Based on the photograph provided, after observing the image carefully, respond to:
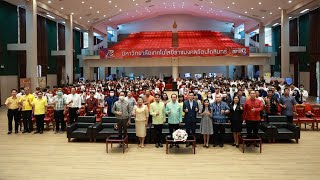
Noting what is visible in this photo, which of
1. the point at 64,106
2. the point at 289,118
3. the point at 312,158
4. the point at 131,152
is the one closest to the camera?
the point at 312,158

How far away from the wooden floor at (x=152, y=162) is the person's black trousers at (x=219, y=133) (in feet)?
1.09

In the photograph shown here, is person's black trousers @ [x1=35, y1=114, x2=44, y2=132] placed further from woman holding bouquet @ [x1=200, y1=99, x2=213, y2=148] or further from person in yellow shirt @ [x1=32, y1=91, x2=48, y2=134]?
woman holding bouquet @ [x1=200, y1=99, x2=213, y2=148]

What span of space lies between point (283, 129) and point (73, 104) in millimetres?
6874

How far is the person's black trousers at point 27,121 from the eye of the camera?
11.4 metres

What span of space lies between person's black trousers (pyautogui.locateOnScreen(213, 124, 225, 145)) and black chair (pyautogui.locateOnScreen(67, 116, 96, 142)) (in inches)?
142

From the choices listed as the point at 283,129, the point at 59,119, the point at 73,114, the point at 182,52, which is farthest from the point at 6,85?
the point at 283,129

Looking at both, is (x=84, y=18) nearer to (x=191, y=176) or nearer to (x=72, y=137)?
(x=72, y=137)

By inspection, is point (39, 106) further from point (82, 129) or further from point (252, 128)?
point (252, 128)

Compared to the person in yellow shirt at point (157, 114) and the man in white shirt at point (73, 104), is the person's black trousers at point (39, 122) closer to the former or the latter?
the man in white shirt at point (73, 104)

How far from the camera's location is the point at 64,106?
11430 millimetres

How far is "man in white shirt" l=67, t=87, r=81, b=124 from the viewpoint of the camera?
11463mm

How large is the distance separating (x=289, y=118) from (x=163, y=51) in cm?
2056

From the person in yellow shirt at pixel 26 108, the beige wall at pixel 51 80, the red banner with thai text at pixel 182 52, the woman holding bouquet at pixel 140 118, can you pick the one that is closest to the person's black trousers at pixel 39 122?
the person in yellow shirt at pixel 26 108

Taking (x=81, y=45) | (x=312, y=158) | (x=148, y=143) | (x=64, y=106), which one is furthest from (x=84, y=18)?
(x=312, y=158)
